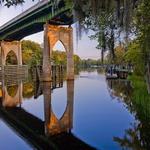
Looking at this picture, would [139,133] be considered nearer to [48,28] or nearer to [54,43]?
[48,28]

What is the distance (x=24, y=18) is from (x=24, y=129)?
181 ft

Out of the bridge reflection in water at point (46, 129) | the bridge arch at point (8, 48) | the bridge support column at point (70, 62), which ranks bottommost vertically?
the bridge reflection in water at point (46, 129)

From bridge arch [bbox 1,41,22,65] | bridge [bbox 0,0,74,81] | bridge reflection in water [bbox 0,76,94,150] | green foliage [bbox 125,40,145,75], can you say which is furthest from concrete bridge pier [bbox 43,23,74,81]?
bridge reflection in water [bbox 0,76,94,150]

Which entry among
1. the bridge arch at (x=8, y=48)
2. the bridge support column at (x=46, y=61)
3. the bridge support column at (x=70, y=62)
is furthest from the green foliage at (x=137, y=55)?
the bridge arch at (x=8, y=48)

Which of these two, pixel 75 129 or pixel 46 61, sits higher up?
pixel 46 61

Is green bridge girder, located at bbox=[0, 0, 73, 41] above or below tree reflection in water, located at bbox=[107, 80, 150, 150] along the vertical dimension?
above

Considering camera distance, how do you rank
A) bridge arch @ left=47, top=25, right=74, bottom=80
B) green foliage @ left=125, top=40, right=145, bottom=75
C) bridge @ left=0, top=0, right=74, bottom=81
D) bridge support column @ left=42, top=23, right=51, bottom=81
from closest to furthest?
green foliage @ left=125, top=40, right=145, bottom=75 < bridge @ left=0, top=0, right=74, bottom=81 < bridge support column @ left=42, top=23, right=51, bottom=81 < bridge arch @ left=47, top=25, right=74, bottom=80

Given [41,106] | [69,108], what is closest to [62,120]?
[69,108]

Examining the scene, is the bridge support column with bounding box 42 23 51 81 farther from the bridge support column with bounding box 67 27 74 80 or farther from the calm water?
the calm water

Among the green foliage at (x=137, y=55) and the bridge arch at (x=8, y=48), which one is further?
the bridge arch at (x=8, y=48)

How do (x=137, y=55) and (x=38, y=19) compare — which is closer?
(x=137, y=55)

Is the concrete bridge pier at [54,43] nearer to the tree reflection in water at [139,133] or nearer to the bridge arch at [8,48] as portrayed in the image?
the bridge arch at [8,48]

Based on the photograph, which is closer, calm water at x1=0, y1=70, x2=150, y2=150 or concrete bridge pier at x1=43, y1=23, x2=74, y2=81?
calm water at x1=0, y1=70, x2=150, y2=150

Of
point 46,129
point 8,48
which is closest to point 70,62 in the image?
point 8,48
